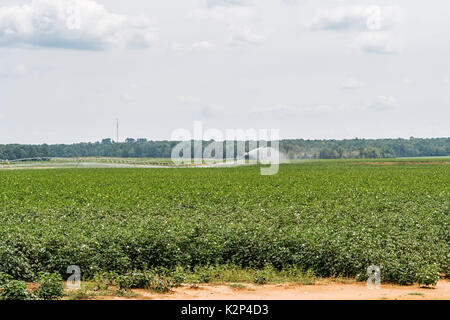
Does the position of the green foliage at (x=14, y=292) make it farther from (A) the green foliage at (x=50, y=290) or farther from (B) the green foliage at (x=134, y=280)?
(B) the green foliage at (x=134, y=280)

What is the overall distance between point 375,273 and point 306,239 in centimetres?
231

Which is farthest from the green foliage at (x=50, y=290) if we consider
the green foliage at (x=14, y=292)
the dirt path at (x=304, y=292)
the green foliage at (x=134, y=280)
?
the dirt path at (x=304, y=292)

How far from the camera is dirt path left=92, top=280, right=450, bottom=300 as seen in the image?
12.7m

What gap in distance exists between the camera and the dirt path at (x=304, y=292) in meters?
12.7

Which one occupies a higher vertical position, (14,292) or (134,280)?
(14,292)

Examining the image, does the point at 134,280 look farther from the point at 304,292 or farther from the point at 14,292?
the point at 304,292

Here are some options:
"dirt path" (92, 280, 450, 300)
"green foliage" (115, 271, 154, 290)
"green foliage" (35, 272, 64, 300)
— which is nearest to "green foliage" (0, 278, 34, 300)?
"green foliage" (35, 272, 64, 300)

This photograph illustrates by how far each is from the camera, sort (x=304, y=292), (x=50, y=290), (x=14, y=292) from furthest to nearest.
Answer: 1. (x=304, y=292)
2. (x=50, y=290)
3. (x=14, y=292)

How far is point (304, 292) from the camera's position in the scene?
13461mm

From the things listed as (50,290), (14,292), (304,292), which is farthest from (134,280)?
(304,292)

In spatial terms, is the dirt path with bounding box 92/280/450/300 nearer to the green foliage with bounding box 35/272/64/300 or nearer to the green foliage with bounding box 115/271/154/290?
the green foliage with bounding box 115/271/154/290

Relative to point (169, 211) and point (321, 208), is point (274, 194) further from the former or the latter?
point (169, 211)

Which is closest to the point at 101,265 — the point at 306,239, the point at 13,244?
the point at 13,244

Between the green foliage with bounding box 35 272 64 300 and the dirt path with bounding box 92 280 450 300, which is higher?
the green foliage with bounding box 35 272 64 300
